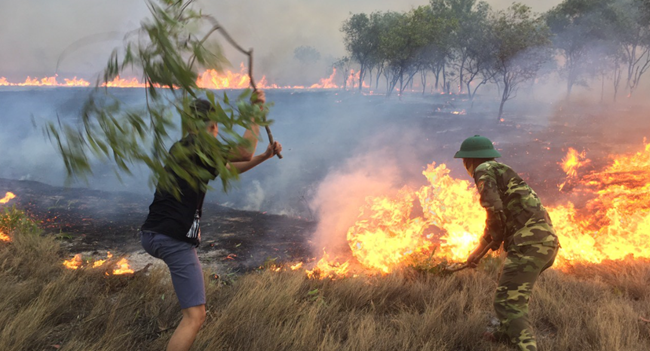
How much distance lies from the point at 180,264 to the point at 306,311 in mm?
1619

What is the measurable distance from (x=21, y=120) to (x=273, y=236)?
1955 cm

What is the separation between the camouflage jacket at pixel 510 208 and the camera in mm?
2980

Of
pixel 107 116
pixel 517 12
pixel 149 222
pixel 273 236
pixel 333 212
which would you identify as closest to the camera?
pixel 107 116

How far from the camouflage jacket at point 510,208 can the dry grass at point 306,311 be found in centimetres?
89

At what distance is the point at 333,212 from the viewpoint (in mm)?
10062

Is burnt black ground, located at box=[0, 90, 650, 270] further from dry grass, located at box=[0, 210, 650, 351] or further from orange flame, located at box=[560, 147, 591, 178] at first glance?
dry grass, located at box=[0, 210, 650, 351]

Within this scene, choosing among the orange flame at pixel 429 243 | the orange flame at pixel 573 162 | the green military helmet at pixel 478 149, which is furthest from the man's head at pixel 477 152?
the orange flame at pixel 573 162

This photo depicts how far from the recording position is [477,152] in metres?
3.28

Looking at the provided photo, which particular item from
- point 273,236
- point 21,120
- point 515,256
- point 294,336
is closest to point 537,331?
point 515,256

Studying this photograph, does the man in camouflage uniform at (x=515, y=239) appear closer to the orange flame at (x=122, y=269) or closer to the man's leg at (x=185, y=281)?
the man's leg at (x=185, y=281)

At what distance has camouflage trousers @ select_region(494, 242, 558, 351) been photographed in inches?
115

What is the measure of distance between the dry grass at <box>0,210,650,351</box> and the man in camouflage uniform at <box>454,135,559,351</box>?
26 cm

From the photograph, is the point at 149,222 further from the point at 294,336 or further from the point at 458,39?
the point at 458,39

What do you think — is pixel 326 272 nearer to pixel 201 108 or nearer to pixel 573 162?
pixel 201 108
